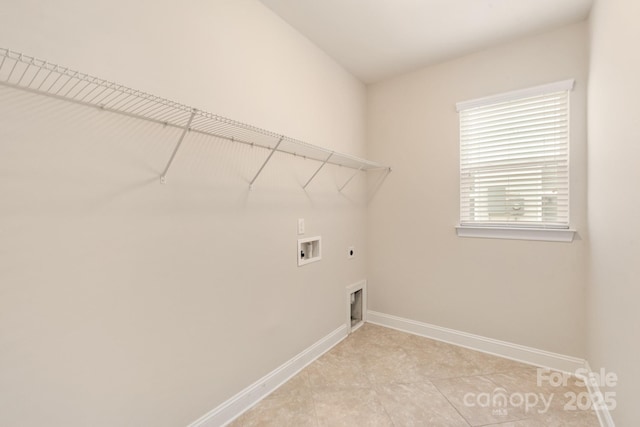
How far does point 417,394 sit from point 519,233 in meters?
1.47

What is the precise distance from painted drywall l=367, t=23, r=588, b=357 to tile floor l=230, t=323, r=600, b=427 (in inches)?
15.0

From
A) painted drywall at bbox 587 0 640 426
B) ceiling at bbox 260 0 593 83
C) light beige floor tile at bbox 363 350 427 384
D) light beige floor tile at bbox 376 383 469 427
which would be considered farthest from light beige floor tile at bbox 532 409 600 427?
ceiling at bbox 260 0 593 83

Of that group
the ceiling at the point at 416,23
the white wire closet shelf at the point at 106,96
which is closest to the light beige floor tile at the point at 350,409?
the white wire closet shelf at the point at 106,96

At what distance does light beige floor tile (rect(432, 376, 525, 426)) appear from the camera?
65.1 inches

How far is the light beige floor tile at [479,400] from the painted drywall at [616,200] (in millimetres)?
501

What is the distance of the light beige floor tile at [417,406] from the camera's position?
1.63m

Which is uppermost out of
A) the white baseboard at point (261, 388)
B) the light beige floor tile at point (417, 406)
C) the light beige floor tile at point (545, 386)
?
the white baseboard at point (261, 388)

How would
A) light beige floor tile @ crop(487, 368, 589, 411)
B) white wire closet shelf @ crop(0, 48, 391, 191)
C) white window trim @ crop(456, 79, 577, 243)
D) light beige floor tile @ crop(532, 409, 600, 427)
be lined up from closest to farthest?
white wire closet shelf @ crop(0, 48, 391, 191) → light beige floor tile @ crop(532, 409, 600, 427) → light beige floor tile @ crop(487, 368, 589, 411) → white window trim @ crop(456, 79, 577, 243)

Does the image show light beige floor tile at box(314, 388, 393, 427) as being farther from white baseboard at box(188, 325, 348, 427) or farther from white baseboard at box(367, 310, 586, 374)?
white baseboard at box(367, 310, 586, 374)

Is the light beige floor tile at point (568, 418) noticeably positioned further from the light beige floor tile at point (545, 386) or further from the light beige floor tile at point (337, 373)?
the light beige floor tile at point (337, 373)

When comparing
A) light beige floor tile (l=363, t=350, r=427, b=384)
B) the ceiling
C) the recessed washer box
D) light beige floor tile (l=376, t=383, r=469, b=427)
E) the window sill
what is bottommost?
light beige floor tile (l=376, t=383, r=469, b=427)

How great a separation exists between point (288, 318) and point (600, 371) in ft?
6.40

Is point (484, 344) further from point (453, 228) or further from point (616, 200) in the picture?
point (616, 200)

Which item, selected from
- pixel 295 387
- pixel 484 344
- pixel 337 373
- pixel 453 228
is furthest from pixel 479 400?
pixel 453 228
